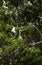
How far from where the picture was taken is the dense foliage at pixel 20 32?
3.43m

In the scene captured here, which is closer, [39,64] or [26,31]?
[26,31]

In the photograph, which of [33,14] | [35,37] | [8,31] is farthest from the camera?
[33,14]

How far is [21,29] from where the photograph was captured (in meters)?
3.58

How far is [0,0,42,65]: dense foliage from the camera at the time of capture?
135 inches

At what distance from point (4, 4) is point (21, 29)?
775 mm

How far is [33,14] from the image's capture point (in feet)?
13.5

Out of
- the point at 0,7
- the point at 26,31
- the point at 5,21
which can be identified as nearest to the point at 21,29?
the point at 26,31

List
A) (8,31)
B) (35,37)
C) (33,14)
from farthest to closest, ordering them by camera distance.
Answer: (33,14)
(35,37)
(8,31)

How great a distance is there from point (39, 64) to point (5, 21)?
39.6 inches

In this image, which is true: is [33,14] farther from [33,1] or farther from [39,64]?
[39,64]

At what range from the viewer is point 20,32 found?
360 cm

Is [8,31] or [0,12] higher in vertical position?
[0,12]

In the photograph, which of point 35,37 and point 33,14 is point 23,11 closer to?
point 33,14

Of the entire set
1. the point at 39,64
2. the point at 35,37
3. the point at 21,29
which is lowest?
the point at 39,64
